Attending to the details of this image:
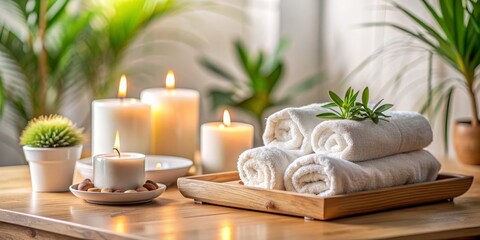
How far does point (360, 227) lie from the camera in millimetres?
1423

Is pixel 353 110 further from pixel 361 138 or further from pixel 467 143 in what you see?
pixel 467 143

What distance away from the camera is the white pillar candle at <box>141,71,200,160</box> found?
6.45 ft

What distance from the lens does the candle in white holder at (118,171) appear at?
1590 mm

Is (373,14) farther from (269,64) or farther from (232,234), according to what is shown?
(232,234)

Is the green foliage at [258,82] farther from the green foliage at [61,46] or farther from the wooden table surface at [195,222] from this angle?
the wooden table surface at [195,222]

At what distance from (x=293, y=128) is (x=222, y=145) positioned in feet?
0.98

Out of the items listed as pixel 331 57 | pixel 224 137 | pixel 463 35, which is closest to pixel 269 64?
pixel 331 57

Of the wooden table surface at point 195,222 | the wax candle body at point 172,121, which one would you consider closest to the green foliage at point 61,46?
the wax candle body at point 172,121

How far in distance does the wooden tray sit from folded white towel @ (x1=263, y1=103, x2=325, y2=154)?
11cm

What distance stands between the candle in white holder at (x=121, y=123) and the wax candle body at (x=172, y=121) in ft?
0.25

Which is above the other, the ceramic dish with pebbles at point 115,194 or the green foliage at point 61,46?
the green foliage at point 61,46

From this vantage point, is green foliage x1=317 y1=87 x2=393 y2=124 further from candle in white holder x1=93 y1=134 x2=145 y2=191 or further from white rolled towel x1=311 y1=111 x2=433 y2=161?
candle in white holder x1=93 y1=134 x2=145 y2=191

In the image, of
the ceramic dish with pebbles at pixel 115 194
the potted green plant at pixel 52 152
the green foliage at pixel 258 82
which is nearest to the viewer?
the ceramic dish with pebbles at pixel 115 194

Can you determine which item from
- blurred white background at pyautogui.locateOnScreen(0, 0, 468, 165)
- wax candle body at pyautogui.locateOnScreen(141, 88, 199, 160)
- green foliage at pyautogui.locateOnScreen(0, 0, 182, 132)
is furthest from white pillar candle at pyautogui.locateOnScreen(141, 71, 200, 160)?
green foliage at pyautogui.locateOnScreen(0, 0, 182, 132)
